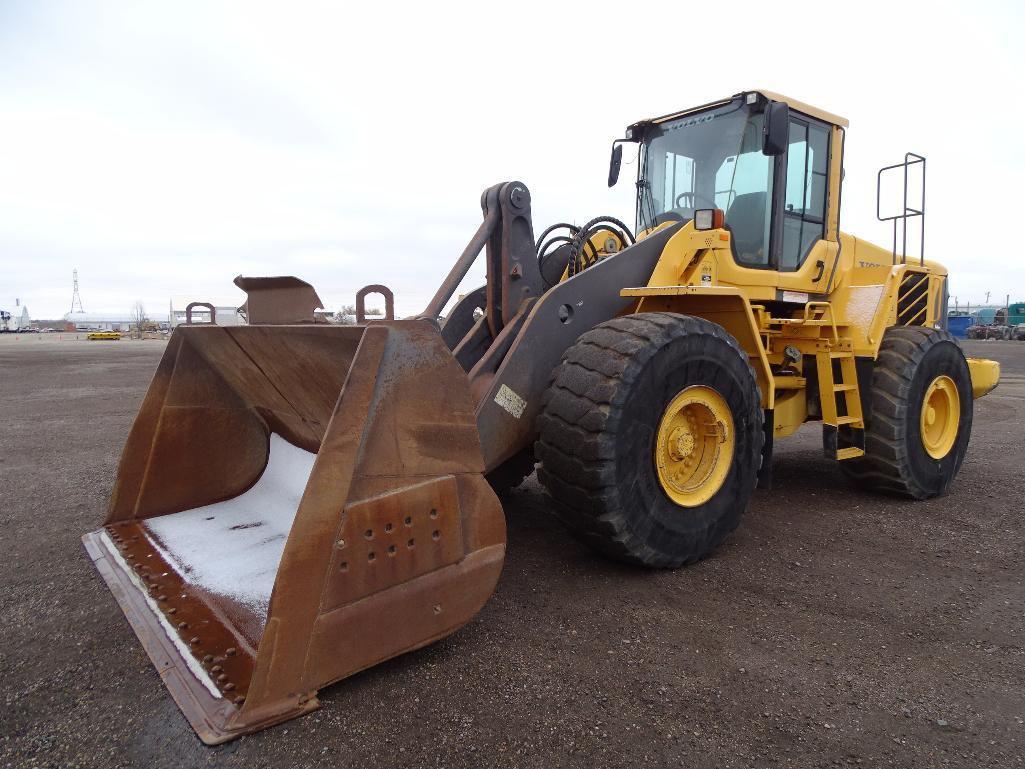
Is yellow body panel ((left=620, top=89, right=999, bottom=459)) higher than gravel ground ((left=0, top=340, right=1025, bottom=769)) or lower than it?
higher

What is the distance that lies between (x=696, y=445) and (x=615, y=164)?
273 cm

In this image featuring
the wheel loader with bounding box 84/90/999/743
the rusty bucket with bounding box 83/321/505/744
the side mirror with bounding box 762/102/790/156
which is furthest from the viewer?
the side mirror with bounding box 762/102/790/156

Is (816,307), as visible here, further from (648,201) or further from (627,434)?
(627,434)

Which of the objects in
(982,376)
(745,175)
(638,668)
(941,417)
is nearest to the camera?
(638,668)

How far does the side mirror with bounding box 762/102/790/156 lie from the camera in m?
4.20

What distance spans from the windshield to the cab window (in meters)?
0.23

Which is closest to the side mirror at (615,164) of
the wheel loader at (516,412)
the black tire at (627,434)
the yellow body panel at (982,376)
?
the wheel loader at (516,412)

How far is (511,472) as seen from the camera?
462 cm

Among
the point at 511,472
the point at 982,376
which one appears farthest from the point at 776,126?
the point at 982,376

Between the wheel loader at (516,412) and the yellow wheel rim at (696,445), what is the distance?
16mm

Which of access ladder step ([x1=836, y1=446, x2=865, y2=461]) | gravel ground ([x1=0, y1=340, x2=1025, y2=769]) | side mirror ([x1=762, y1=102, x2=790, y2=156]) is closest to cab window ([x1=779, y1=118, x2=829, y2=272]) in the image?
side mirror ([x1=762, y1=102, x2=790, y2=156])

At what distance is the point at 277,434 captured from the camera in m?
4.12

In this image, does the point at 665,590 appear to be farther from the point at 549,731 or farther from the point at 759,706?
the point at 549,731

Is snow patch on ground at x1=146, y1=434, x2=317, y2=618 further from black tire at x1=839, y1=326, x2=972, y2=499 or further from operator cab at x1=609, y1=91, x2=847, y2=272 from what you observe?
black tire at x1=839, y1=326, x2=972, y2=499
